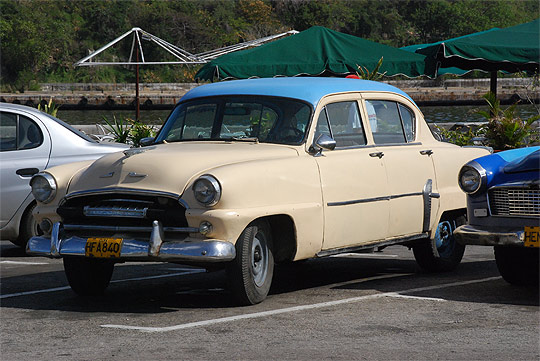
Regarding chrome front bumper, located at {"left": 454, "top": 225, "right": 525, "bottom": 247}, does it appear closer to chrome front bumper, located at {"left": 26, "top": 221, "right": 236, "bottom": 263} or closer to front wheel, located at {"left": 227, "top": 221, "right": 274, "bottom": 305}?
front wheel, located at {"left": 227, "top": 221, "right": 274, "bottom": 305}

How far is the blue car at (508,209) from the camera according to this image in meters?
7.51

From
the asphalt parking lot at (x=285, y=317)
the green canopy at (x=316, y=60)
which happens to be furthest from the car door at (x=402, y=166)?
the green canopy at (x=316, y=60)

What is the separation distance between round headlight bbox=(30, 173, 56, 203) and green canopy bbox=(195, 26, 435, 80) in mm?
8282

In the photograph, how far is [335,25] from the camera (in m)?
82.9

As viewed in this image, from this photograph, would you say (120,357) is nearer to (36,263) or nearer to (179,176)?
(179,176)

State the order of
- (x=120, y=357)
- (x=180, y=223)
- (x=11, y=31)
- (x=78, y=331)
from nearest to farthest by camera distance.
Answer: (x=120, y=357) < (x=78, y=331) < (x=180, y=223) < (x=11, y=31)

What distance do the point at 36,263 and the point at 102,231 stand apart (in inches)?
121

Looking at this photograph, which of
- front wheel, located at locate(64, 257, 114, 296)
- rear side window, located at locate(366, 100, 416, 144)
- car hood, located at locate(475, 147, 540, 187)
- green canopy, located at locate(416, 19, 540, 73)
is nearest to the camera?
car hood, located at locate(475, 147, 540, 187)

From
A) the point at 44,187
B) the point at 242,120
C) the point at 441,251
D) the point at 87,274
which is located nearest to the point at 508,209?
the point at 441,251

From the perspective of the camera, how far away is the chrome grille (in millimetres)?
7508

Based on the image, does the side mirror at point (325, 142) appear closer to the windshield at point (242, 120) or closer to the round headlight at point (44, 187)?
the windshield at point (242, 120)

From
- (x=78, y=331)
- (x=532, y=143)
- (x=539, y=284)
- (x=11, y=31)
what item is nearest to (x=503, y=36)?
(x=532, y=143)

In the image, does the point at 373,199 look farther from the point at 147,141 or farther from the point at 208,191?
the point at 147,141

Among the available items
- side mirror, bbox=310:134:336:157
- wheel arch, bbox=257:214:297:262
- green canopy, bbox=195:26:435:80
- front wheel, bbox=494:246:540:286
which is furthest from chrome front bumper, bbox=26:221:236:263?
green canopy, bbox=195:26:435:80
